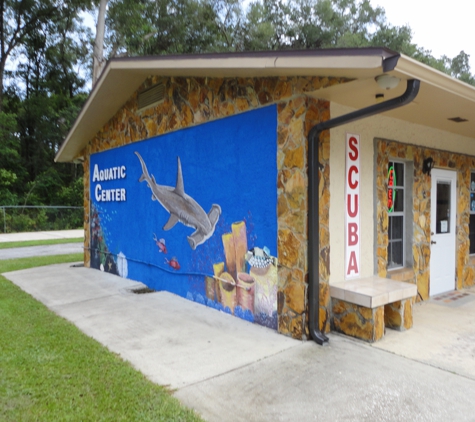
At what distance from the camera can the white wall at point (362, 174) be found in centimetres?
481

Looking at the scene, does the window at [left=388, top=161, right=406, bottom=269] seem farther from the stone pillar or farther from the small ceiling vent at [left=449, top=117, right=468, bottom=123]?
the stone pillar

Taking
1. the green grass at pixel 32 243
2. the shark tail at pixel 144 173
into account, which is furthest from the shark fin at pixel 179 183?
the green grass at pixel 32 243

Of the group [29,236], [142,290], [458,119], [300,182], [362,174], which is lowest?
[29,236]

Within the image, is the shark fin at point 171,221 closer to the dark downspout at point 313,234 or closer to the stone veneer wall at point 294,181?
the stone veneer wall at point 294,181

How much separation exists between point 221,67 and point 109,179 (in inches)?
188

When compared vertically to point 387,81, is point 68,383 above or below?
below

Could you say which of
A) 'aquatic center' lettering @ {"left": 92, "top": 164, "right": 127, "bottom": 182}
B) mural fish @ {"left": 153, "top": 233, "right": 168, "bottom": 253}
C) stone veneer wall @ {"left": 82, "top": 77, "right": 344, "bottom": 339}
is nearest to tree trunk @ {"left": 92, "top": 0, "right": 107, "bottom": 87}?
'aquatic center' lettering @ {"left": 92, "top": 164, "right": 127, "bottom": 182}

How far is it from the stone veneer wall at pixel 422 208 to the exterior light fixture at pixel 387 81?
157 centimetres

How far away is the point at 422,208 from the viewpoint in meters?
6.21

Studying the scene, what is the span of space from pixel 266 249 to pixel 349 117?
1.81 metres

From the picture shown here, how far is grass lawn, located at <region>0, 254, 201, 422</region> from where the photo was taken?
2.98 m

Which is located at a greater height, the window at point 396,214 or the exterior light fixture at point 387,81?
the exterior light fixture at point 387,81

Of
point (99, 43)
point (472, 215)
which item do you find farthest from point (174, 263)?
point (99, 43)

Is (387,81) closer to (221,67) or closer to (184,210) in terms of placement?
(221,67)
